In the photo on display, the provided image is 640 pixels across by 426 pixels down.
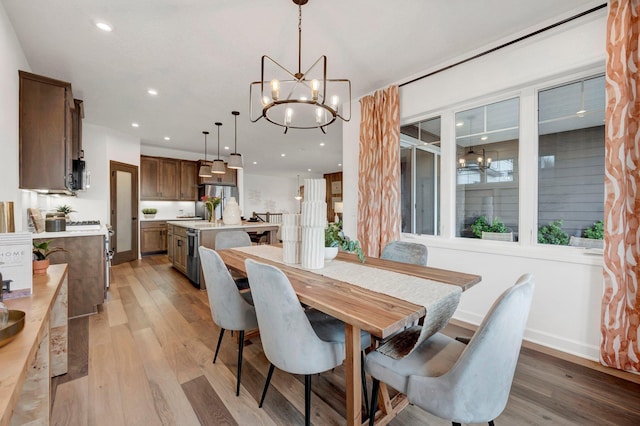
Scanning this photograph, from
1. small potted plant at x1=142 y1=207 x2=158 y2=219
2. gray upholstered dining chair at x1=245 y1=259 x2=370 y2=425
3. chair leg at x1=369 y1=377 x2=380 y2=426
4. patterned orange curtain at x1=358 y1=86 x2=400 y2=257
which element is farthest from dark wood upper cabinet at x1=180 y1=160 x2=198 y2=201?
chair leg at x1=369 y1=377 x2=380 y2=426

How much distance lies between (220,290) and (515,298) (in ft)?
5.16

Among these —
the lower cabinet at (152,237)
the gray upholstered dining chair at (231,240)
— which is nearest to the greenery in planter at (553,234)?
the gray upholstered dining chair at (231,240)

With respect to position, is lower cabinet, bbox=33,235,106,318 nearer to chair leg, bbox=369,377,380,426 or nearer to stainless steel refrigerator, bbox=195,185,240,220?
chair leg, bbox=369,377,380,426

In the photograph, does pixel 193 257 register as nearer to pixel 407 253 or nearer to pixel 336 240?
pixel 336 240

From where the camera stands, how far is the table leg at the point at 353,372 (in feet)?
3.84

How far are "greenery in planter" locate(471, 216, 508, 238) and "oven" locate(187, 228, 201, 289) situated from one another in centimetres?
351

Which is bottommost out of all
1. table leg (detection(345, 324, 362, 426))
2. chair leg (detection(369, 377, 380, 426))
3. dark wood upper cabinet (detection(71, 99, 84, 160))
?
chair leg (detection(369, 377, 380, 426))

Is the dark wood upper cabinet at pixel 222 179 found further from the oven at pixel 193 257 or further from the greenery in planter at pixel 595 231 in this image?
the greenery in planter at pixel 595 231

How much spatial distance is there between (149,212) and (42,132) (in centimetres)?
447

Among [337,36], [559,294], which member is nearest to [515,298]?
[559,294]

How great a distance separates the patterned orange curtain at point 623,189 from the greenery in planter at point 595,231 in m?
0.28

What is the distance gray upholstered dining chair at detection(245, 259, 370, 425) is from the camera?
1.26m

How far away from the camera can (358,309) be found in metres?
1.16

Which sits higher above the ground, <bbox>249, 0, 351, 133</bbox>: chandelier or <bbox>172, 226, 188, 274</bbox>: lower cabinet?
<bbox>249, 0, 351, 133</bbox>: chandelier
